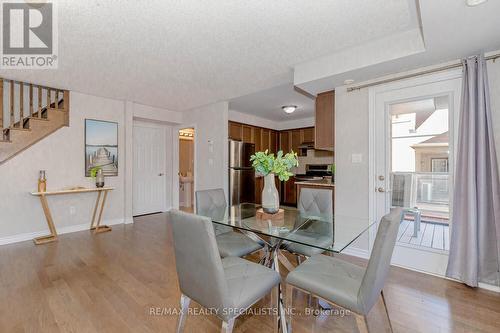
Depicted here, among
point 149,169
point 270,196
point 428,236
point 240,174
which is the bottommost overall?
point 428,236

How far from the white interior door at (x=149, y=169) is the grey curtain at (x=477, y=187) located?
17.7 ft

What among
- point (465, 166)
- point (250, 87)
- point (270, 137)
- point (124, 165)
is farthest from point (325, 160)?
point (124, 165)

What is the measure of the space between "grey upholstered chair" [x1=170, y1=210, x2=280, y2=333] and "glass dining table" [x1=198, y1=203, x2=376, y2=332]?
363 millimetres

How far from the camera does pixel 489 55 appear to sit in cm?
219

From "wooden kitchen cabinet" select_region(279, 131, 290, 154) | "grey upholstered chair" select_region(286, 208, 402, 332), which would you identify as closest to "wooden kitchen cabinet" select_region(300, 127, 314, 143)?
"wooden kitchen cabinet" select_region(279, 131, 290, 154)

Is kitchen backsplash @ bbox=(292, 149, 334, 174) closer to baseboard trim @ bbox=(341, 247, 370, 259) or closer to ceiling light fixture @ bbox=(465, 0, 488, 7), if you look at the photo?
baseboard trim @ bbox=(341, 247, 370, 259)

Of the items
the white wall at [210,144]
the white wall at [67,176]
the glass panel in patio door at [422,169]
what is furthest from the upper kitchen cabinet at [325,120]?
the white wall at [67,176]

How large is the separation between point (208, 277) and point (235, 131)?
15.3 feet

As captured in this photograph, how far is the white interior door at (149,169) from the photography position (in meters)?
5.28

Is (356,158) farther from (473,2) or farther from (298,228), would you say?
(473,2)

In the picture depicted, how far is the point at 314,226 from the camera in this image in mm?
2047

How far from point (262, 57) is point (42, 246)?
387cm

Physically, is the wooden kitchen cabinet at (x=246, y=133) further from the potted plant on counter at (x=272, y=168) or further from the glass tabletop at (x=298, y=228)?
the potted plant on counter at (x=272, y=168)

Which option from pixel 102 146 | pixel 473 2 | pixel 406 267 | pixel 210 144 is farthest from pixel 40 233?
pixel 473 2
